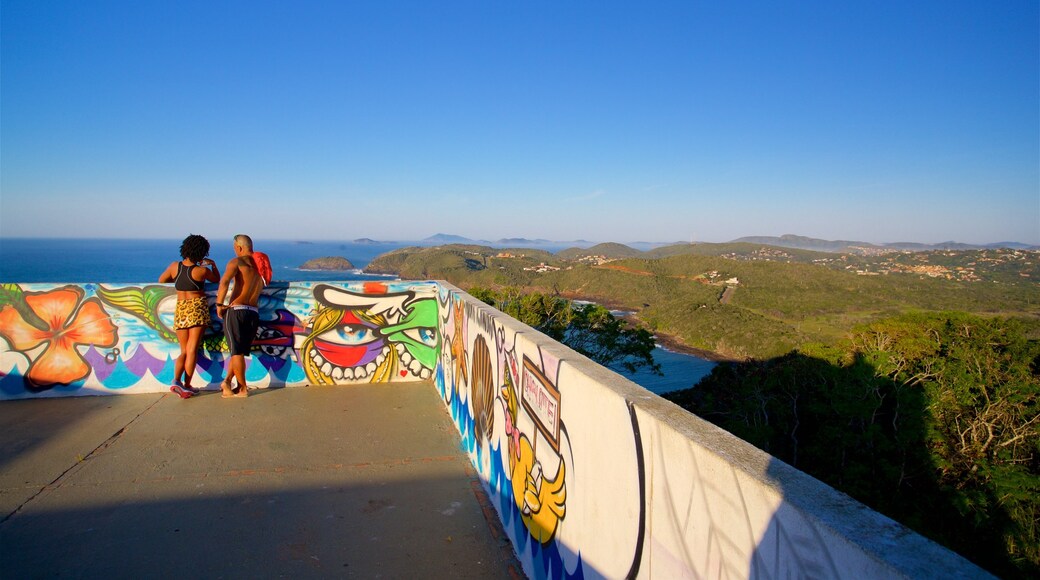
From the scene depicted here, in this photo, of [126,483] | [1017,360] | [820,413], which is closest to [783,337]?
[820,413]

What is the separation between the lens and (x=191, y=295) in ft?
17.0

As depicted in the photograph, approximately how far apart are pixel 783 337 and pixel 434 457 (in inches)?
1014

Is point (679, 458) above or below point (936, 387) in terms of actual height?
above

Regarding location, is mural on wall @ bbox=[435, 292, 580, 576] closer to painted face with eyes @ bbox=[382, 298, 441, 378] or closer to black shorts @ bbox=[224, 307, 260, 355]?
painted face with eyes @ bbox=[382, 298, 441, 378]

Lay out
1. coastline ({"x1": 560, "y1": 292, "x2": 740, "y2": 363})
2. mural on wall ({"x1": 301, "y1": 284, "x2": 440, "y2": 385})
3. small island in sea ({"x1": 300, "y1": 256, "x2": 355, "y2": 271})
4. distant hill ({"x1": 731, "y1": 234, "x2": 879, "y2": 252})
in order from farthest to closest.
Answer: distant hill ({"x1": 731, "y1": 234, "x2": 879, "y2": 252}), small island in sea ({"x1": 300, "y1": 256, "x2": 355, "y2": 271}), coastline ({"x1": 560, "y1": 292, "x2": 740, "y2": 363}), mural on wall ({"x1": 301, "y1": 284, "x2": 440, "y2": 385})

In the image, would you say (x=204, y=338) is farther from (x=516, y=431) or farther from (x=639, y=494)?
(x=639, y=494)

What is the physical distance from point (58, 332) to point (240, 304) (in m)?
1.97

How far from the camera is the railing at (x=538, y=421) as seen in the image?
117 centimetres

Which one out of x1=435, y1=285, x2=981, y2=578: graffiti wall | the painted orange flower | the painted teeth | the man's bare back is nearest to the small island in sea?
the painted orange flower

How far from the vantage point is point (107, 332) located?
5.42m

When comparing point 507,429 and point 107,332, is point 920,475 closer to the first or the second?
point 507,429

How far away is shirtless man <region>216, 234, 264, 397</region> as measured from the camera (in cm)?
516

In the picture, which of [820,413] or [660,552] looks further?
[820,413]

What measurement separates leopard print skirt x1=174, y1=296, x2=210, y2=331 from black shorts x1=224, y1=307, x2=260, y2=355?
0.23 m
